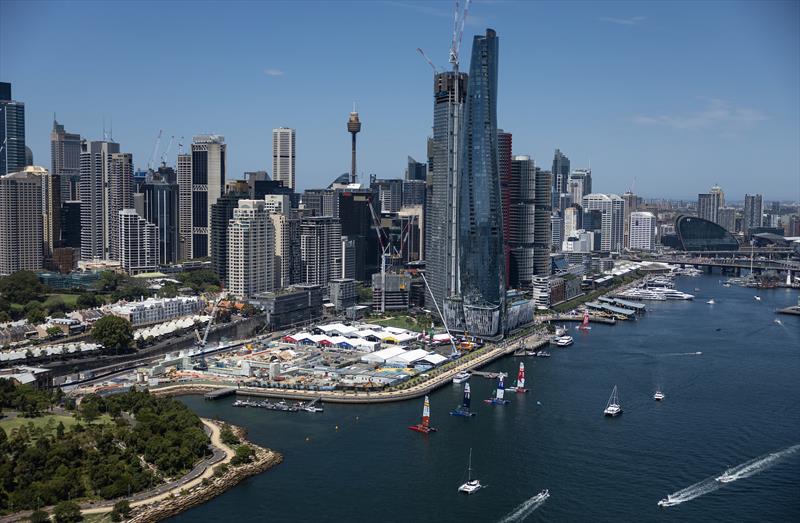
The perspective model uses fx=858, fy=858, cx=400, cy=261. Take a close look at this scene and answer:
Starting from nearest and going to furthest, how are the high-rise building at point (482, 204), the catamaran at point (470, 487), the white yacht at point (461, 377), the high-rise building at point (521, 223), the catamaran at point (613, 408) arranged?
the catamaran at point (470, 487)
the catamaran at point (613, 408)
the white yacht at point (461, 377)
the high-rise building at point (482, 204)
the high-rise building at point (521, 223)

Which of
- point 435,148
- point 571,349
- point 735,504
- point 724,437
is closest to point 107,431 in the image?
point 735,504

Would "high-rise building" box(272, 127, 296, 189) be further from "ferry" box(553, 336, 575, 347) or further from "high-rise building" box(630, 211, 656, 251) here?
"ferry" box(553, 336, 575, 347)

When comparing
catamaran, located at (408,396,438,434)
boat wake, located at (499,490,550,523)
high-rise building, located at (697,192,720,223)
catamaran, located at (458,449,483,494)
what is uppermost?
high-rise building, located at (697,192,720,223)

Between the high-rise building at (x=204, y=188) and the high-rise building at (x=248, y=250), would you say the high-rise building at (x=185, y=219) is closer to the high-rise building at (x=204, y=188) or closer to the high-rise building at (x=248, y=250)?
the high-rise building at (x=204, y=188)

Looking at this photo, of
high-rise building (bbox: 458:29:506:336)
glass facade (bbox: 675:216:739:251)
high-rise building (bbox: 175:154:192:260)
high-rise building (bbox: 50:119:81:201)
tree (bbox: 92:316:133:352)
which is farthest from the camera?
glass facade (bbox: 675:216:739:251)

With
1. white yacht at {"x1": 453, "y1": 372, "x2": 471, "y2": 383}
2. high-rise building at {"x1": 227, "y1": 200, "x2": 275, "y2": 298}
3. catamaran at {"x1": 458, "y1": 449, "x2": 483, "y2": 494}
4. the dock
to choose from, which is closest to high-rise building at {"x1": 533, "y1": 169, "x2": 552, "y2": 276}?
high-rise building at {"x1": 227, "y1": 200, "x2": 275, "y2": 298}

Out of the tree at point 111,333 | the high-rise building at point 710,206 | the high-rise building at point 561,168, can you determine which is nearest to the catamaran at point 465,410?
the tree at point 111,333

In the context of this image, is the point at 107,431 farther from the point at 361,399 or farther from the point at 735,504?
the point at 735,504
